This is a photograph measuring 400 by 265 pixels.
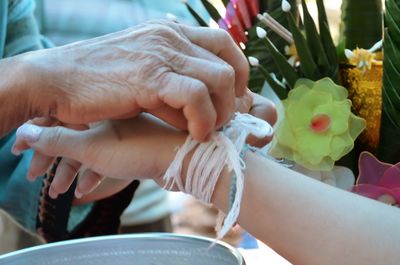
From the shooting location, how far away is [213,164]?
0.67 metres

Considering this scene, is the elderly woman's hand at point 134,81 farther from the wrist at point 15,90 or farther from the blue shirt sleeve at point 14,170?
the blue shirt sleeve at point 14,170

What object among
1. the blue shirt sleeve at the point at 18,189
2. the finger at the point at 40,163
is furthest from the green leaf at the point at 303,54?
the blue shirt sleeve at the point at 18,189

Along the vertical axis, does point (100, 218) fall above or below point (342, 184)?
below

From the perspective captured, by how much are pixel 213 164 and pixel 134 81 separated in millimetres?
107

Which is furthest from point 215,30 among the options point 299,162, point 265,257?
point 265,257

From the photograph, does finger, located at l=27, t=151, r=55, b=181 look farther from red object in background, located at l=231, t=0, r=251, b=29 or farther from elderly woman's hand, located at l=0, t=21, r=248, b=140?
red object in background, located at l=231, t=0, r=251, b=29

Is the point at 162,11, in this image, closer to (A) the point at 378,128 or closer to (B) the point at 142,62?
(A) the point at 378,128

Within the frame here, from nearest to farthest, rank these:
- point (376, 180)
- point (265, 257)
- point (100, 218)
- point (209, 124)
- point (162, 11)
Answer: point (209, 124)
point (376, 180)
point (265, 257)
point (100, 218)
point (162, 11)

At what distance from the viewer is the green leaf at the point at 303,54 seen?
2.84 ft

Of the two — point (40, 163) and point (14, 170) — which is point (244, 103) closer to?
point (40, 163)

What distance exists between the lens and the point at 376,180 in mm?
809

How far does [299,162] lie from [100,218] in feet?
1.25

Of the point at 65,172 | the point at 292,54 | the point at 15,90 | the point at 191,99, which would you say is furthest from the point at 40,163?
the point at 292,54

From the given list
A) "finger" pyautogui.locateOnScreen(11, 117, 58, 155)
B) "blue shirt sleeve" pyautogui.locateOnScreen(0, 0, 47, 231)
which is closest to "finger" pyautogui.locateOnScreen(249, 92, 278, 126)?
"finger" pyautogui.locateOnScreen(11, 117, 58, 155)
